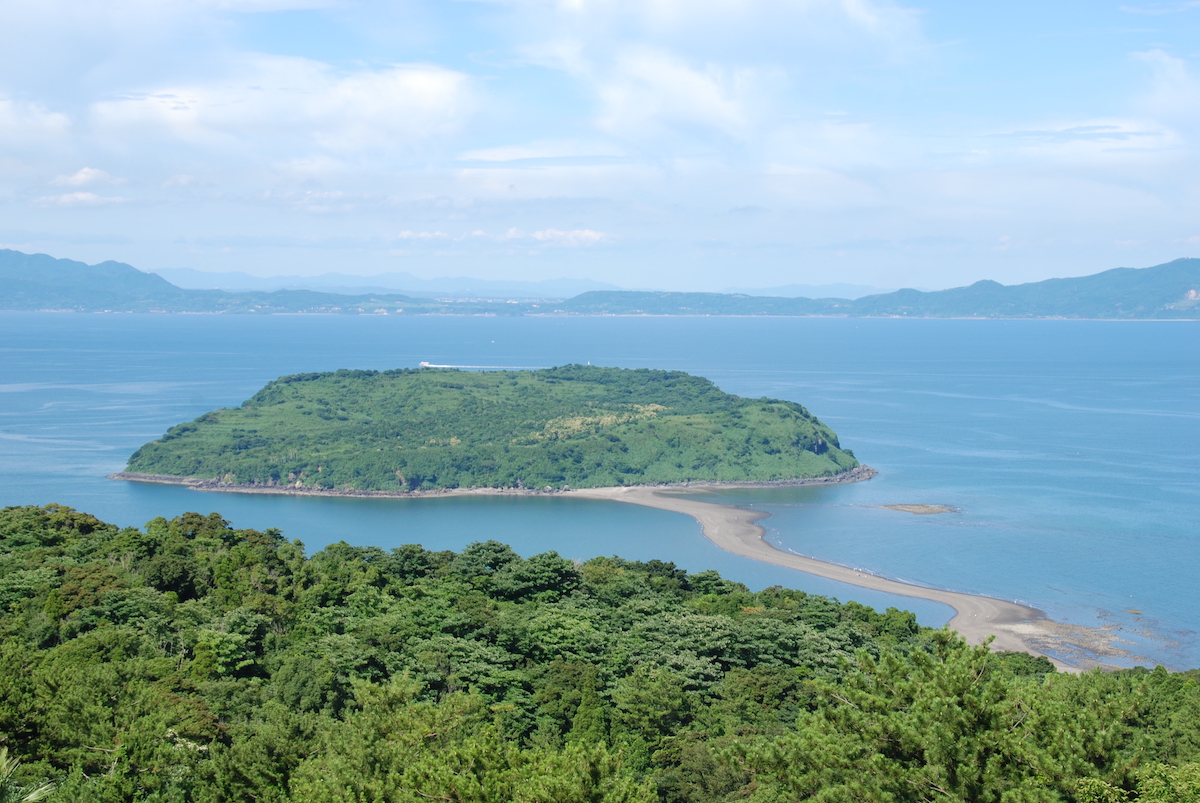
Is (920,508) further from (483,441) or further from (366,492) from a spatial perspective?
(366,492)

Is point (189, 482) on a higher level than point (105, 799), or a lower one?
lower

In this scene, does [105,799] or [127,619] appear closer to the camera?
[105,799]

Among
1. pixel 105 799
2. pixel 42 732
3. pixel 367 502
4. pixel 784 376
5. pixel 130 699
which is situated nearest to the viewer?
pixel 105 799

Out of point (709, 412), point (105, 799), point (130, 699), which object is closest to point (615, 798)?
point (105, 799)

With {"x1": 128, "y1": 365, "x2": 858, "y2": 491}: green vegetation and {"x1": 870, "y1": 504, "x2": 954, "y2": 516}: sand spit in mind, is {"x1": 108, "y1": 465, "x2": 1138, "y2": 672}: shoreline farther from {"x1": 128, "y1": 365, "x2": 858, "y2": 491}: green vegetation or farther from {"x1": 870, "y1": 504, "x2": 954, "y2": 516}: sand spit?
{"x1": 870, "y1": 504, "x2": 954, "y2": 516}: sand spit

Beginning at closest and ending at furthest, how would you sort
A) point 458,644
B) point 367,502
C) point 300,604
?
point 458,644, point 300,604, point 367,502

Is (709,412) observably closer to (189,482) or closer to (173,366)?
(189,482)

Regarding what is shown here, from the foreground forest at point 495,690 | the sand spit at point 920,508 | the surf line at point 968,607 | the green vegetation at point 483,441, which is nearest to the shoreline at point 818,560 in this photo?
the surf line at point 968,607

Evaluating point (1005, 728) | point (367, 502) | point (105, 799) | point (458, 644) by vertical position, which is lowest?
point (367, 502)

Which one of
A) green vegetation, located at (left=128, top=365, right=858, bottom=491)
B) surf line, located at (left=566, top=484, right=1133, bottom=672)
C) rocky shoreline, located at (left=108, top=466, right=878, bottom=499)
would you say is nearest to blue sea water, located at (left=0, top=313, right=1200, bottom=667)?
surf line, located at (left=566, top=484, right=1133, bottom=672)
